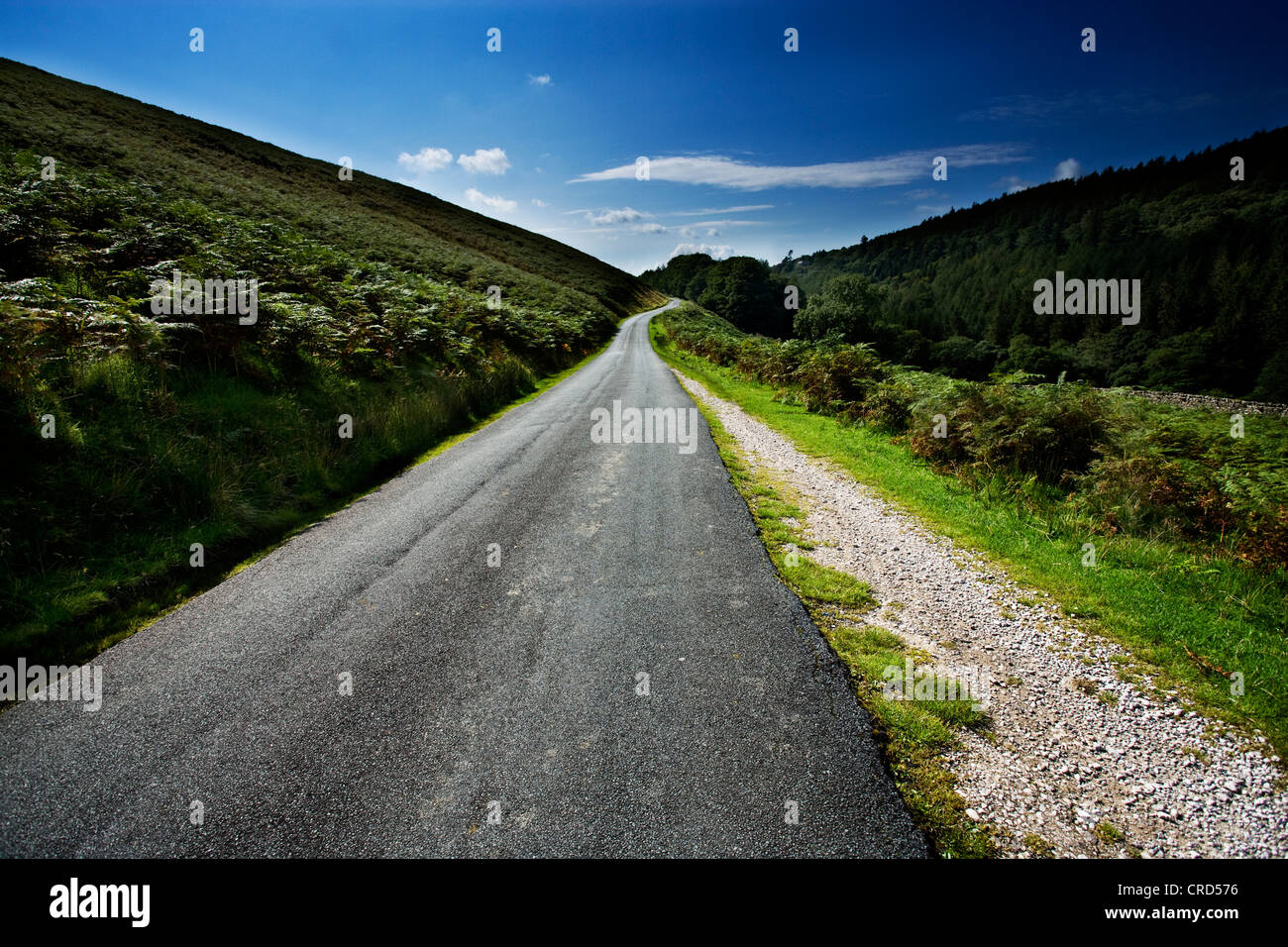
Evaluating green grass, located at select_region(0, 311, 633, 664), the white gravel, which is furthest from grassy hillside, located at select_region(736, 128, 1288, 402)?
green grass, located at select_region(0, 311, 633, 664)

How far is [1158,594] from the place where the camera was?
5117 millimetres

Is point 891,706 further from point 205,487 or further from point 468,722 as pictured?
point 205,487

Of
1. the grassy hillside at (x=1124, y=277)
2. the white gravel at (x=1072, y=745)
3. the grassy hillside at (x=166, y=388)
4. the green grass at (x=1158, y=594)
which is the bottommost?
the white gravel at (x=1072, y=745)

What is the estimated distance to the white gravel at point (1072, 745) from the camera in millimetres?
2879

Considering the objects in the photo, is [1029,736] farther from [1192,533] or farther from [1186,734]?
[1192,533]

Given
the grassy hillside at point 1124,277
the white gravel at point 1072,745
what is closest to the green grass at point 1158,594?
the white gravel at point 1072,745

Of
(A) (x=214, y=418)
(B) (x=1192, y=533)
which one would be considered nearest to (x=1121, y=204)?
(B) (x=1192, y=533)

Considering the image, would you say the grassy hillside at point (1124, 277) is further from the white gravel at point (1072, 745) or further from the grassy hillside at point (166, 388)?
the grassy hillside at point (166, 388)

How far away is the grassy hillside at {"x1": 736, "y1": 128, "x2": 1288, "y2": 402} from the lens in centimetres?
6044

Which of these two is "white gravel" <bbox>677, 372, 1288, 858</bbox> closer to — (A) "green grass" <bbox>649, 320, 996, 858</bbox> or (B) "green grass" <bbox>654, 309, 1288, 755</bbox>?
(A) "green grass" <bbox>649, 320, 996, 858</bbox>

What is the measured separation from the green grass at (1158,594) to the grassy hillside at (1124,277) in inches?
409
